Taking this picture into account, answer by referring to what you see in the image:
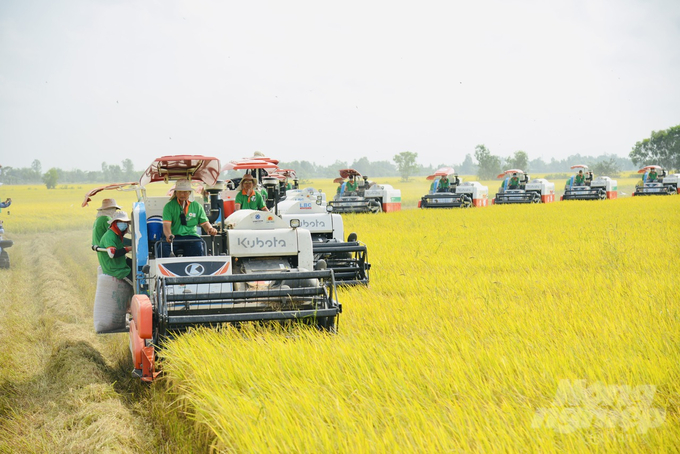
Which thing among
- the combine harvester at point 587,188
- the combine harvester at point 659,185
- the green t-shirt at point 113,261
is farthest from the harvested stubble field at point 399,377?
the combine harvester at point 659,185

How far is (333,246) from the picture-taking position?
975cm

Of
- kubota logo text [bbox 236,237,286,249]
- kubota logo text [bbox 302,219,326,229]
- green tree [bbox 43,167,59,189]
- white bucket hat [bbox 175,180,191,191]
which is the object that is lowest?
green tree [bbox 43,167,59,189]

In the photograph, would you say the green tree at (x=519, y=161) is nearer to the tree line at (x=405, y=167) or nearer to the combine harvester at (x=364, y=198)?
the tree line at (x=405, y=167)

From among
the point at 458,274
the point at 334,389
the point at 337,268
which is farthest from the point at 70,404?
the point at 458,274

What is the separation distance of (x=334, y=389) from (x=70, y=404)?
2358mm

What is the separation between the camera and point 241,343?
5160 millimetres

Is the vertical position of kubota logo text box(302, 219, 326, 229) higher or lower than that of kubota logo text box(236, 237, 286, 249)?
lower

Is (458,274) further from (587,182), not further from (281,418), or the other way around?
(587,182)

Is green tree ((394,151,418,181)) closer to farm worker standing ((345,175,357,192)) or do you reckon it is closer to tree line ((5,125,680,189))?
tree line ((5,125,680,189))

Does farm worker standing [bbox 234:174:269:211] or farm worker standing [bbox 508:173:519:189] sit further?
farm worker standing [bbox 508:173:519:189]

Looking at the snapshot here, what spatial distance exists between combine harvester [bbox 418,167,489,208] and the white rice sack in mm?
21418

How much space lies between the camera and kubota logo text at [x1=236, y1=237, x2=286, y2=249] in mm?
7090

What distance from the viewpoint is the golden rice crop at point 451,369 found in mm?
3203

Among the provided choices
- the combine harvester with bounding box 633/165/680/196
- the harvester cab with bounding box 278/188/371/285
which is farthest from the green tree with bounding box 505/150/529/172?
the harvester cab with bounding box 278/188/371/285
